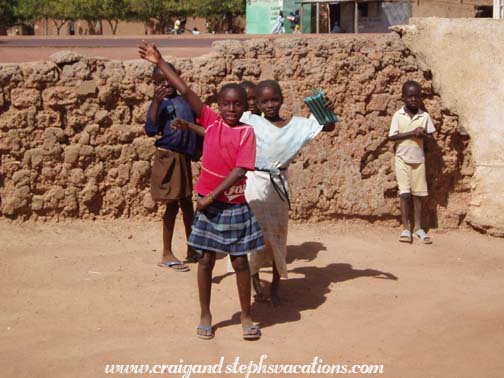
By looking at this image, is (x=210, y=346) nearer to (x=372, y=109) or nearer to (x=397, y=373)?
(x=397, y=373)

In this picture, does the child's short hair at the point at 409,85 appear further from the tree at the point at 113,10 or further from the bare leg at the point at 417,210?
the tree at the point at 113,10

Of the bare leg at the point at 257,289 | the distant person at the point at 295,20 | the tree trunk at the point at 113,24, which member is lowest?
the bare leg at the point at 257,289

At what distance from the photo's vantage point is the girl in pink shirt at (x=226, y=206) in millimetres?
4180

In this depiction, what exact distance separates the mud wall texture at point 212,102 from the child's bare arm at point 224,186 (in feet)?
8.18

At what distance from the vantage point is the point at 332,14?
2730cm

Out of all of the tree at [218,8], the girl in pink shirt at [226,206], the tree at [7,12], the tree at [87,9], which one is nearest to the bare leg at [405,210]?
the girl in pink shirt at [226,206]

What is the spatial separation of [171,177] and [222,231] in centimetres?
142

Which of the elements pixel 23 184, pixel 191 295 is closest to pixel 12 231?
pixel 23 184

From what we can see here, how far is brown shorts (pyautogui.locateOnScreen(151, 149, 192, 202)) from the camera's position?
5520mm

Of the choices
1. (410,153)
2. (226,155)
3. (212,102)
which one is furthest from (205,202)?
(410,153)

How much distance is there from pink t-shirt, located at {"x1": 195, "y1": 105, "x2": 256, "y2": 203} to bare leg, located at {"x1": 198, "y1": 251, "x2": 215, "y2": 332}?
1.13 ft

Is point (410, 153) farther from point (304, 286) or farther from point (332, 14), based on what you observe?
point (332, 14)

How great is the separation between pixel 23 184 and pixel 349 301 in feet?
9.89

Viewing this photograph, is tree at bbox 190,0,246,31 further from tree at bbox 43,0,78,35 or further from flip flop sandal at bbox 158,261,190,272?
flip flop sandal at bbox 158,261,190,272
